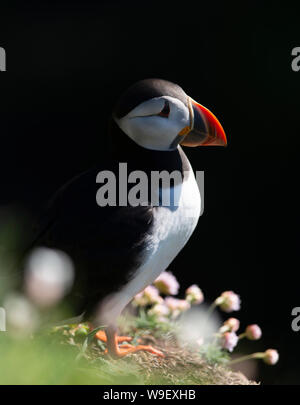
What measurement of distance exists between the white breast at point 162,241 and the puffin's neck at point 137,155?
8 centimetres

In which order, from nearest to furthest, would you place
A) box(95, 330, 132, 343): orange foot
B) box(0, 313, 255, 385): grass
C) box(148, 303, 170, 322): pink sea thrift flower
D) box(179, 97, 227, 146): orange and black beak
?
box(0, 313, 255, 385): grass → box(179, 97, 227, 146): orange and black beak → box(95, 330, 132, 343): orange foot → box(148, 303, 170, 322): pink sea thrift flower

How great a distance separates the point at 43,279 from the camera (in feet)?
5.67

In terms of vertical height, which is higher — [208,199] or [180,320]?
[208,199]

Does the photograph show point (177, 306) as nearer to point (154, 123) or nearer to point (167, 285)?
point (167, 285)

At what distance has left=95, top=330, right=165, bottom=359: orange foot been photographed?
1985 millimetres

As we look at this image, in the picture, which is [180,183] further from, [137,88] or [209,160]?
[209,160]

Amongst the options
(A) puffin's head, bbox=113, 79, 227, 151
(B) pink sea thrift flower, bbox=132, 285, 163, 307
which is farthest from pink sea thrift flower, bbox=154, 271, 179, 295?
(A) puffin's head, bbox=113, 79, 227, 151

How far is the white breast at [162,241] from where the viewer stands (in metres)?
1.92

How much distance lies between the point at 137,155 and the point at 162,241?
0.25 meters

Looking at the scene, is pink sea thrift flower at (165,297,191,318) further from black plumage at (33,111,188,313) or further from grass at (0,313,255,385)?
black plumage at (33,111,188,313)

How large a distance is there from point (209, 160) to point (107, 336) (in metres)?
1.63

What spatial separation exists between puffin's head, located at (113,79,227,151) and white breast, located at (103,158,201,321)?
14 centimetres

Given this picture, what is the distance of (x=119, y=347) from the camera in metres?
2.12
